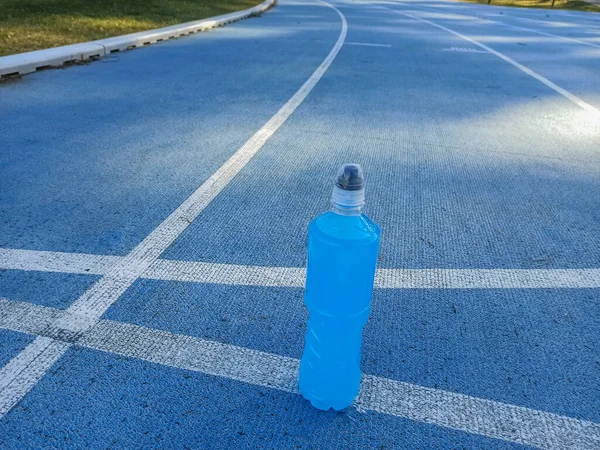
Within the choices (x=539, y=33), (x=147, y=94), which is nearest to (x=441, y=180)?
(x=147, y=94)

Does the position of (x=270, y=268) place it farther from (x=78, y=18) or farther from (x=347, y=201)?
(x=78, y=18)

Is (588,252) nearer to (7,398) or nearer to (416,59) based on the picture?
(7,398)

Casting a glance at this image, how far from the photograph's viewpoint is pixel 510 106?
805 centimetres

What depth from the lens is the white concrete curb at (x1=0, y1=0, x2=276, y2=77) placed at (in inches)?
319

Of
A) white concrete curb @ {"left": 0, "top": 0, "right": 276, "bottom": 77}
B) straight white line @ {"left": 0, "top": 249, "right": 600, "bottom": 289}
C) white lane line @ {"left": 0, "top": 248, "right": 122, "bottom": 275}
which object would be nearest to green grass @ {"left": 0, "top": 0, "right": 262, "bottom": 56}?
white concrete curb @ {"left": 0, "top": 0, "right": 276, "bottom": 77}

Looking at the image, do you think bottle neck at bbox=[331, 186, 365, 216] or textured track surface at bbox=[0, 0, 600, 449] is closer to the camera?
bottle neck at bbox=[331, 186, 365, 216]

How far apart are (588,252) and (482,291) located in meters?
1.11

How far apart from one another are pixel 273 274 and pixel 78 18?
12738mm

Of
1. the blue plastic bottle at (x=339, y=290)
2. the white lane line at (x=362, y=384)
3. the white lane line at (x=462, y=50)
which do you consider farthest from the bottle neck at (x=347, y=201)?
the white lane line at (x=462, y=50)

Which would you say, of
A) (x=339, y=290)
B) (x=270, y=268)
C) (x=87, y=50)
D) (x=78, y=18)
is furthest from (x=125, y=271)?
(x=78, y=18)

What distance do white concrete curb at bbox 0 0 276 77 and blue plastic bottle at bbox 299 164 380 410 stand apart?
7511 mm

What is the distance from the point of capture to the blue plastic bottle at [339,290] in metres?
2.09

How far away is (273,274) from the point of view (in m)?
3.32

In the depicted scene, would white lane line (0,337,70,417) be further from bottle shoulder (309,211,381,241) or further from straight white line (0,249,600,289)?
bottle shoulder (309,211,381,241)
